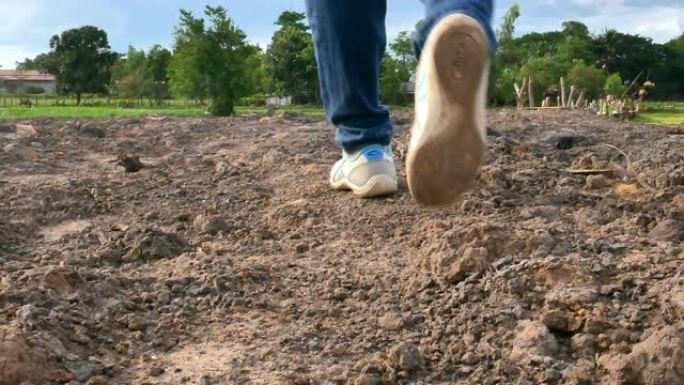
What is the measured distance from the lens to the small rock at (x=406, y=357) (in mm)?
1244

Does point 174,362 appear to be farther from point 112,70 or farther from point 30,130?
point 112,70

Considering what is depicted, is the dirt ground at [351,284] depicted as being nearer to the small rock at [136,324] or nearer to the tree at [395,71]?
the small rock at [136,324]

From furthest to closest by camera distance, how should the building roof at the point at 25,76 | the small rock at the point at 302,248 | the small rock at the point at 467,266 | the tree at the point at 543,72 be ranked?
the building roof at the point at 25,76
the tree at the point at 543,72
the small rock at the point at 302,248
the small rock at the point at 467,266

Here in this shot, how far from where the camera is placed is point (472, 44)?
4.27 feet

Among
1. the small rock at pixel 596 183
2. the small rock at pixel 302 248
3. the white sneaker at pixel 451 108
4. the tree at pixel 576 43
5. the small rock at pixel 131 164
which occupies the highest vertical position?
the tree at pixel 576 43

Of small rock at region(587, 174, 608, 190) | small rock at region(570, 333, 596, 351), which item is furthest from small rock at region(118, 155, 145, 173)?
Answer: small rock at region(570, 333, 596, 351)

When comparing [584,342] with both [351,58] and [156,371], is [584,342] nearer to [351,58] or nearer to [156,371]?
[156,371]

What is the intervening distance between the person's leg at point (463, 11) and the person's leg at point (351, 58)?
0.66 meters

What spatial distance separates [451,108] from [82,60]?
4748cm

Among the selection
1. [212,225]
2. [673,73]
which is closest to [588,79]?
[673,73]

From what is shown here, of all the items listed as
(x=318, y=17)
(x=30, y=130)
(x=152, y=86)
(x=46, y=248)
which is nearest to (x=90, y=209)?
(x=46, y=248)

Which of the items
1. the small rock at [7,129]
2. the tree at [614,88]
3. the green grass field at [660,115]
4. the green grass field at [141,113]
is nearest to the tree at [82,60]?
the green grass field at [141,113]

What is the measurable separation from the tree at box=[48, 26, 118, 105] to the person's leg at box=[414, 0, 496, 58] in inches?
1775

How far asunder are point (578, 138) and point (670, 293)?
292cm
